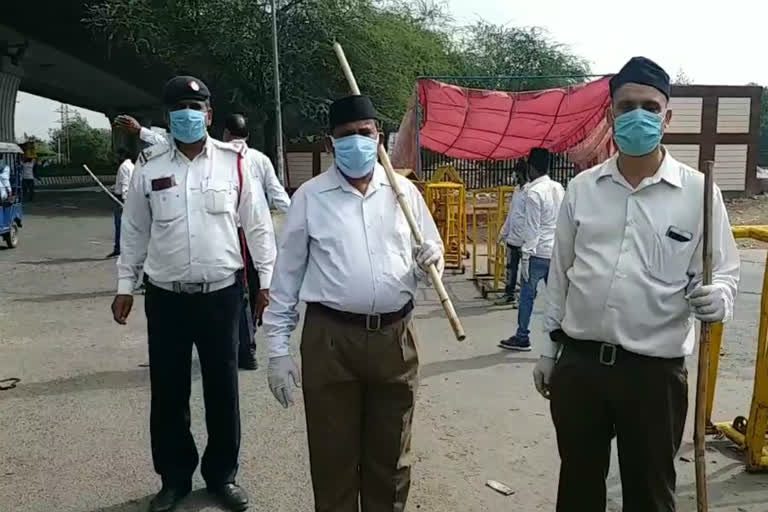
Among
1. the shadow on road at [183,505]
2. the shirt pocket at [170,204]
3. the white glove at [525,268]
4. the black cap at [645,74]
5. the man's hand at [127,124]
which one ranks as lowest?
the shadow on road at [183,505]

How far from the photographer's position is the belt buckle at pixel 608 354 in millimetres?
2652

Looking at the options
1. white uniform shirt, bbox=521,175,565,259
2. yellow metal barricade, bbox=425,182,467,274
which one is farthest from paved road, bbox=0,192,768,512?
yellow metal barricade, bbox=425,182,467,274

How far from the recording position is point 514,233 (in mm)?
8266

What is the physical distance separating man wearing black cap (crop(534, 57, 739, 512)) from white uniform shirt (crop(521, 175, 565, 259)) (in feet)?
14.4

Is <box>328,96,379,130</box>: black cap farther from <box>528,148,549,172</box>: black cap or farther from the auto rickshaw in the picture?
the auto rickshaw

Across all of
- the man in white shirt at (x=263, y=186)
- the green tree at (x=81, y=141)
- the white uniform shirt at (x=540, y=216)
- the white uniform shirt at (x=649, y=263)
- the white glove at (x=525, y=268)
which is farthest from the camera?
the green tree at (x=81, y=141)

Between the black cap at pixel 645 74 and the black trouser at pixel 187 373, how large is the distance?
2.11 meters

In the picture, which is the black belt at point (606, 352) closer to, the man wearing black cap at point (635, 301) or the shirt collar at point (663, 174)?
the man wearing black cap at point (635, 301)

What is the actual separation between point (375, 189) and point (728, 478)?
8.59ft

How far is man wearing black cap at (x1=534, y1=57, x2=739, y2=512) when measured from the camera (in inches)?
103

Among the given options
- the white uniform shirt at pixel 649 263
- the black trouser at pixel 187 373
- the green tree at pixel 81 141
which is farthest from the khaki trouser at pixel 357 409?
the green tree at pixel 81 141

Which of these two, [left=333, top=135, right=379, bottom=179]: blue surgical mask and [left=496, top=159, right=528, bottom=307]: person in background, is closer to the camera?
[left=333, top=135, right=379, bottom=179]: blue surgical mask

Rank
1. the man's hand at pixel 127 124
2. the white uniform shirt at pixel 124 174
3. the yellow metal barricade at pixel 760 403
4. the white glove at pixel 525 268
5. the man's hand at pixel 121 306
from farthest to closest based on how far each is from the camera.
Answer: the white uniform shirt at pixel 124 174 < the white glove at pixel 525 268 < the man's hand at pixel 127 124 < the yellow metal barricade at pixel 760 403 < the man's hand at pixel 121 306

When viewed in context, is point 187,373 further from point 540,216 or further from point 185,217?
point 540,216
